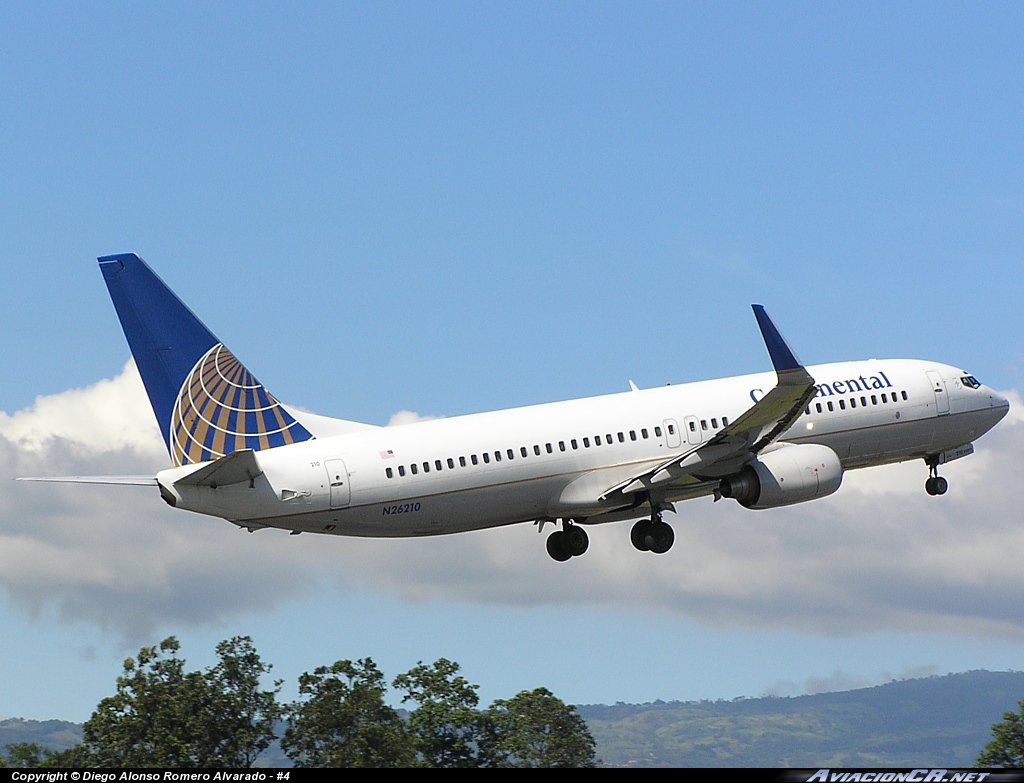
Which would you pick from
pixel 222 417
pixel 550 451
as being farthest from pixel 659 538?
pixel 222 417

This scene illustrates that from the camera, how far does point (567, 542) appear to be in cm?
5075

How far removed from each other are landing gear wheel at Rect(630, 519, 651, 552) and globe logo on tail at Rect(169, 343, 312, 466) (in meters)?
12.8

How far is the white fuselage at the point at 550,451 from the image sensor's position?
4219 centimetres

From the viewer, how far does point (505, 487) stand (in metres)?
44.8

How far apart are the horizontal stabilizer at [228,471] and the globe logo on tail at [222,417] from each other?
2.09 metres

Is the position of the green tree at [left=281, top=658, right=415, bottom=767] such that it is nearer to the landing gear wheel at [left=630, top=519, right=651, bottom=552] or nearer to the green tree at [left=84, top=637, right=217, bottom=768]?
the green tree at [left=84, top=637, right=217, bottom=768]

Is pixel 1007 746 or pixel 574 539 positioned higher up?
pixel 574 539

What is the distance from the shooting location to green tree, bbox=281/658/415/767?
84312mm

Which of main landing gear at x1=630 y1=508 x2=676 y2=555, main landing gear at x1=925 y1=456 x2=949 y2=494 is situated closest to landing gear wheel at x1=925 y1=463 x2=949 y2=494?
main landing gear at x1=925 y1=456 x2=949 y2=494

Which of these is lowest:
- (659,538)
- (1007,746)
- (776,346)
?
(1007,746)

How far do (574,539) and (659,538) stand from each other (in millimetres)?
3035

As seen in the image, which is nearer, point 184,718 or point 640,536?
point 640,536

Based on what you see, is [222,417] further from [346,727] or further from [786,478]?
[346,727]
